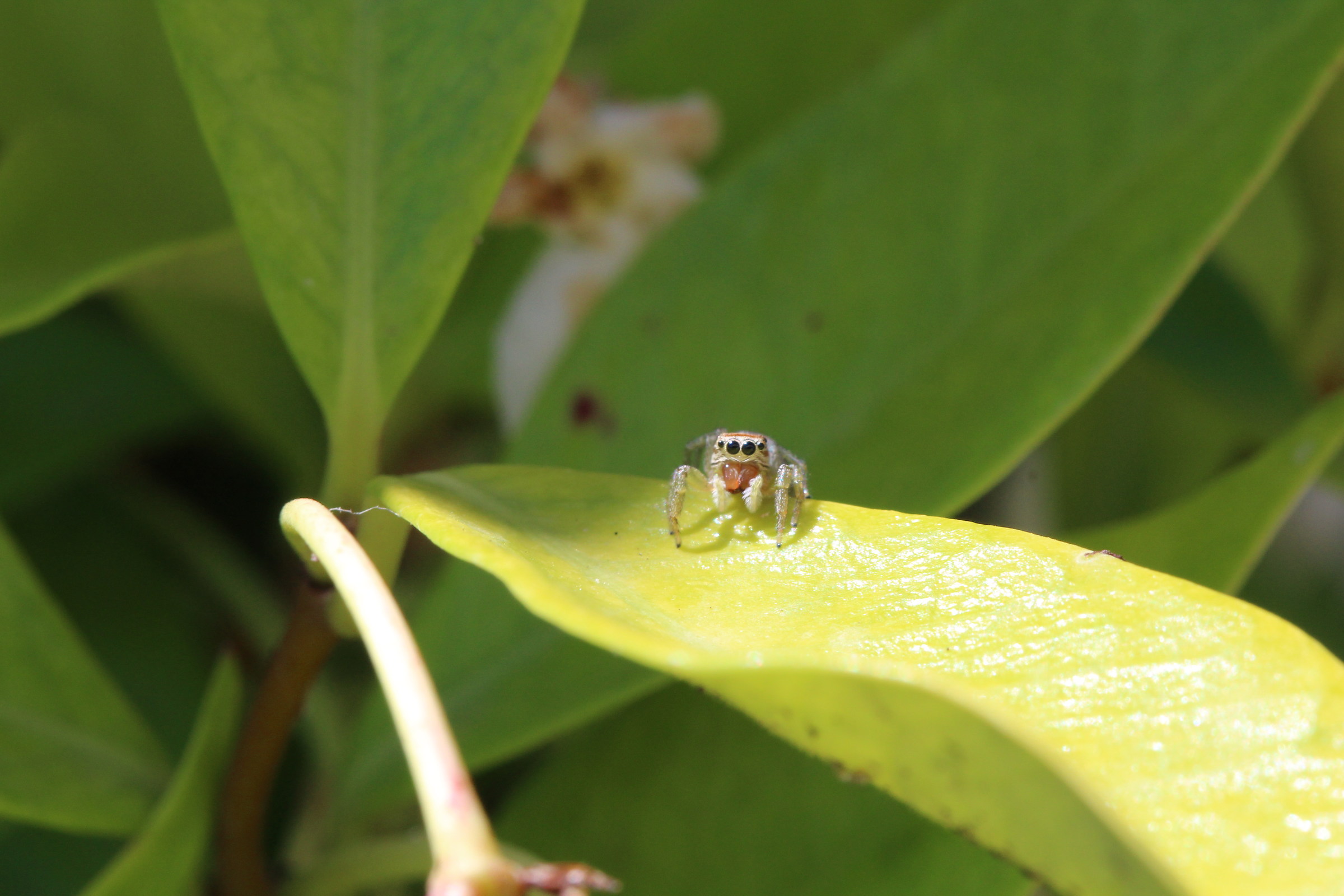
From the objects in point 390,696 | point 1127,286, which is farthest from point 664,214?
point 390,696

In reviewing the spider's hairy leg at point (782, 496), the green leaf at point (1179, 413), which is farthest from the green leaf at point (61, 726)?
the green leaf at point (1179, 413)

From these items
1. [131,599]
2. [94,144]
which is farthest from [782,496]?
[131,599]

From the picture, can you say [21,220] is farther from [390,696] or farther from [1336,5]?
[1336,5]

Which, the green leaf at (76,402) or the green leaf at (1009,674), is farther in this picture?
the green leaf at (76,402)

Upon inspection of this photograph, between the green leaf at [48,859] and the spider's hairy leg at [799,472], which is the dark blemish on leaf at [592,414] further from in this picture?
the green leaf at [48,859]

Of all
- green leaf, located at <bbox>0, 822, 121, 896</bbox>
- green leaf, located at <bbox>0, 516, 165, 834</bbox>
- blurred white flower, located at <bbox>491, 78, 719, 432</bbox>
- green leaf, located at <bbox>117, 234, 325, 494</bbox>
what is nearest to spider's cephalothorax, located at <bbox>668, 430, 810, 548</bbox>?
blurred white flower, located at <bbox>491, 78, 719, 432</bbox>

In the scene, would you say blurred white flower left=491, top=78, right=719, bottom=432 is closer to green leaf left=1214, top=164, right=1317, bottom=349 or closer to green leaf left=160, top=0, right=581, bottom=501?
green leaf left=160, top=0, right=581, bottom=501
